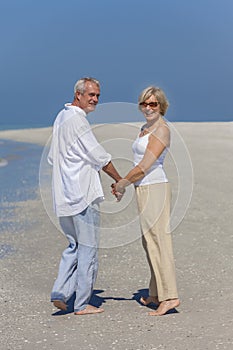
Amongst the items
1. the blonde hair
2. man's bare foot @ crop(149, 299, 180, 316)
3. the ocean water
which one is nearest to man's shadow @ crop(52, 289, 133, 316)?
man's bare foot @ crop(149, 299, 180, 316)

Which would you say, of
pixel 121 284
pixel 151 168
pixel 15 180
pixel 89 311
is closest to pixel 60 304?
pixel 89 311

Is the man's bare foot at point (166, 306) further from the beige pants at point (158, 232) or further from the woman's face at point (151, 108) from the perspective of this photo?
the woman's face at point (151, 108)

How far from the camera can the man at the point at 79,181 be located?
5.42 metres

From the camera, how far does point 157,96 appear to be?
543 cm

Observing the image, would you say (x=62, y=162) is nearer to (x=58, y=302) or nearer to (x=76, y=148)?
(x=76, y=148)

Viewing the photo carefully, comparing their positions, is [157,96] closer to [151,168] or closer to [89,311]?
[151,168]

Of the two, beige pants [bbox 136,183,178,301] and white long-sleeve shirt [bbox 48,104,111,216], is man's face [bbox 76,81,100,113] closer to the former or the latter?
white long-sleeve shirt [bbox 48,104,111,216]

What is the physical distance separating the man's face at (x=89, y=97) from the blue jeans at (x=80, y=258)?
735 millimetres

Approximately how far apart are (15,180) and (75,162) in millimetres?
9681

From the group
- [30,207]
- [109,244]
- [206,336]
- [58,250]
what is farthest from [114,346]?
[30,207]

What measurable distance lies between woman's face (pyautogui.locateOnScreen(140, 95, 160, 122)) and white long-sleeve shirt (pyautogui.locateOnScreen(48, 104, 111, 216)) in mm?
426

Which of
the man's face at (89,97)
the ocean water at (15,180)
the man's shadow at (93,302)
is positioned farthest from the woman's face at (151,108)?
the ocean water at (15,180)

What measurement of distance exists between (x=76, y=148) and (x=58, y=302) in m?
1.23

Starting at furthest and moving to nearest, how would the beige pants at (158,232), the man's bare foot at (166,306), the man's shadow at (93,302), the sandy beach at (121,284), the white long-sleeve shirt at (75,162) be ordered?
the man's shadow at (93,302) < the man's bare foot at (166,306) < the beige pants at (158,232) < the white long-sleeve shirt at (75,162) < the sandy beach at (121,284)
